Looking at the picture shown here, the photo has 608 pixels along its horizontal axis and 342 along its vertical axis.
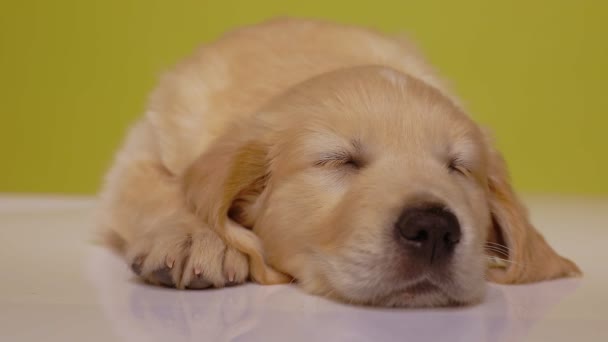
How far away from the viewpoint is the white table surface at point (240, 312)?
2727 mm

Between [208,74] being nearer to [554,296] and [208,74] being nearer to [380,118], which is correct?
[380,118]

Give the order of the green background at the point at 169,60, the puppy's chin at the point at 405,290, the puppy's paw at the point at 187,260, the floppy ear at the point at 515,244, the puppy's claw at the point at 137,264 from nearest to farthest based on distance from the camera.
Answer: the puppy's chin at the point at 405,290
the puppy's paw at the point at 187,260
the puppy's claw at the point at 137,264
the floppy ear at the point at 515,244
the green background at the point at 169,60

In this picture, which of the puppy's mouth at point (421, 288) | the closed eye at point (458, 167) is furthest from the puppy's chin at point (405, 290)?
the closed eye at point (458, 167)

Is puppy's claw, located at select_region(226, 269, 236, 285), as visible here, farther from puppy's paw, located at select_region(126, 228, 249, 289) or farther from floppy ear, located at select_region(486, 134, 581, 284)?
floppy ear, located at select_region(486, 134, 581, 284)

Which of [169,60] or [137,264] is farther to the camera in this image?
[169,60]

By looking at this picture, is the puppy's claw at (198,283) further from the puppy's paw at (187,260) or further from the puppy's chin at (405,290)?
the puppy's chin at (405,290)

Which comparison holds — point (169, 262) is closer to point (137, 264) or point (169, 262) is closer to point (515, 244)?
point (137, 264)

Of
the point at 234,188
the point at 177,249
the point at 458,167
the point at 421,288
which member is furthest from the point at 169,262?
the point at 458,167

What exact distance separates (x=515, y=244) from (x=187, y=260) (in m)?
1.21

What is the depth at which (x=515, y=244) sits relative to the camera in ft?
12.0

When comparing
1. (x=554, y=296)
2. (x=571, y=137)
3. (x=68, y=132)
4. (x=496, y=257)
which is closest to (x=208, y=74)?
(x=496, y=257)

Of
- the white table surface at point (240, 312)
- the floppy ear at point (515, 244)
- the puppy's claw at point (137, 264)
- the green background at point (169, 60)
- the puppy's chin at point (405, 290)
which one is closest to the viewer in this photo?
the white table surface at point (240, 312)

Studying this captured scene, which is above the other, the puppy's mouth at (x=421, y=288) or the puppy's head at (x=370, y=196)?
the puppy's head at (x=370, y=196)

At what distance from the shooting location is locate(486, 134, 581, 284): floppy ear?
3635 mm
